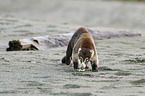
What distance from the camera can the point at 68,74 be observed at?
227 inches

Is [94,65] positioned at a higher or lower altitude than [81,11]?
lower

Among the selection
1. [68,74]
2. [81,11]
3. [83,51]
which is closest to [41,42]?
[68,74]

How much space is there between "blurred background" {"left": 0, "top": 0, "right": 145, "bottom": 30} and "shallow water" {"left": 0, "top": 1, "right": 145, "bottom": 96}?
10484mm

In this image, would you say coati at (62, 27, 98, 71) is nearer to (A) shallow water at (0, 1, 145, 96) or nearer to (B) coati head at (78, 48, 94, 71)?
(B) coati head at (78, 48, 94, 71)

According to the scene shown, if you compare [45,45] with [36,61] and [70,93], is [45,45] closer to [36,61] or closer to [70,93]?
[36,61]

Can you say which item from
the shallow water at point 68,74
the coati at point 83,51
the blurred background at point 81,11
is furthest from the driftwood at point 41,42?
the blurred background at point 81,11

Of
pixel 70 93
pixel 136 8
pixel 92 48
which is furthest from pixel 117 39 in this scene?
pixel 136 8

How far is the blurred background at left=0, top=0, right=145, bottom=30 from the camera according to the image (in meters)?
19.2

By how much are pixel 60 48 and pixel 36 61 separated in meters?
1.76

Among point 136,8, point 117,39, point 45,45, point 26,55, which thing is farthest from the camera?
point 136,8

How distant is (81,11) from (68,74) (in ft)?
55.1

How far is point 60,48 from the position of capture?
8469 millimetres

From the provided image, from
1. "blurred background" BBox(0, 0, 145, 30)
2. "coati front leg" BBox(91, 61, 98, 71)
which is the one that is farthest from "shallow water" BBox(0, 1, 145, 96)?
"blurred background" BBox(0, 0, 145, 30)

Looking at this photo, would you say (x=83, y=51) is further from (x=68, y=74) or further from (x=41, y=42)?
(x=41, y=42)
